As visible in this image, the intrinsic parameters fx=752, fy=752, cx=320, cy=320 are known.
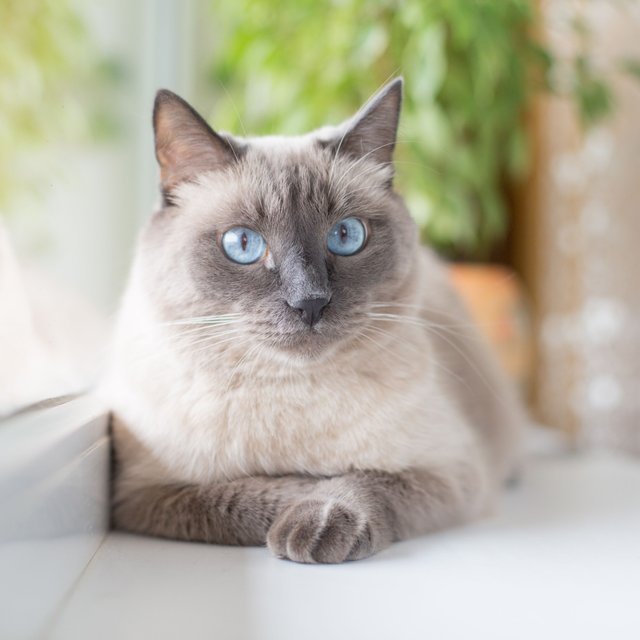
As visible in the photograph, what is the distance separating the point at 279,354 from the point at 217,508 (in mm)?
269

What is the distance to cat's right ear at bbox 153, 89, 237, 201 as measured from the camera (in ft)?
3.86

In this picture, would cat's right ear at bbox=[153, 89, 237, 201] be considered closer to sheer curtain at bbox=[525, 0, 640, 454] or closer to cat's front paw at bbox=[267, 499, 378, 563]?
cat's front paw at bbox=[267, 499, 378, 563]

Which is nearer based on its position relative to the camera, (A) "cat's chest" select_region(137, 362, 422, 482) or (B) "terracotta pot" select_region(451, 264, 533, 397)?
(A) "cat's chest" select_region(137, 362, 422, 482)

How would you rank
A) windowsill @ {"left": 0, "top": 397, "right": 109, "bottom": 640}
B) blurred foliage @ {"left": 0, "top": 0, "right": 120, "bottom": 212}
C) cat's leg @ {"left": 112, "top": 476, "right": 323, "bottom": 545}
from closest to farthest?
1. windowsill @ {"left": 0, "top": 397, "right": 109, "bottom": 640}
2. cat's leg @ {"left": 112, "top": 476, "right": 323, "bottom": 545}
3. blurred foliage @ {"left": 0, "top": 0, "right": 120, "bottom": 212}

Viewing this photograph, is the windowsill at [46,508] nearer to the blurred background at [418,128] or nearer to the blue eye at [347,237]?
the blurred background at [418,128]

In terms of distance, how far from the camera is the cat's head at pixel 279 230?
1.16m

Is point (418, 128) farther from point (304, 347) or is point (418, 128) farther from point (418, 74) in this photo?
point (304, 347)

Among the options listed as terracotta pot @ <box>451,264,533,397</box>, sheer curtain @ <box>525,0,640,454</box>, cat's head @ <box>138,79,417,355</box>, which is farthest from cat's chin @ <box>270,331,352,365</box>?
sheer curtain @ <box>525,0,640,454</box>

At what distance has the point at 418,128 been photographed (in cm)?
241

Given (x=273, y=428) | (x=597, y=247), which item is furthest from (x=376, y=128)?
(x=597, y=247)

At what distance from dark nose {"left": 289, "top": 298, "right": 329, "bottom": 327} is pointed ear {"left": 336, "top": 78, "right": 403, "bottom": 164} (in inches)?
12.1

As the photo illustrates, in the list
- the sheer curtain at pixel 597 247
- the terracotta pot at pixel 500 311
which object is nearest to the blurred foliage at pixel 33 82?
the terracotta pot at pixel 500 311

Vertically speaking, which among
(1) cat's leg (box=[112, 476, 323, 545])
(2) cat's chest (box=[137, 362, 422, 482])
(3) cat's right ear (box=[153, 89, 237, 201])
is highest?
(3) cat's right ear (box=[153, 89, 237, 201])

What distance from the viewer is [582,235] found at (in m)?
3.12
